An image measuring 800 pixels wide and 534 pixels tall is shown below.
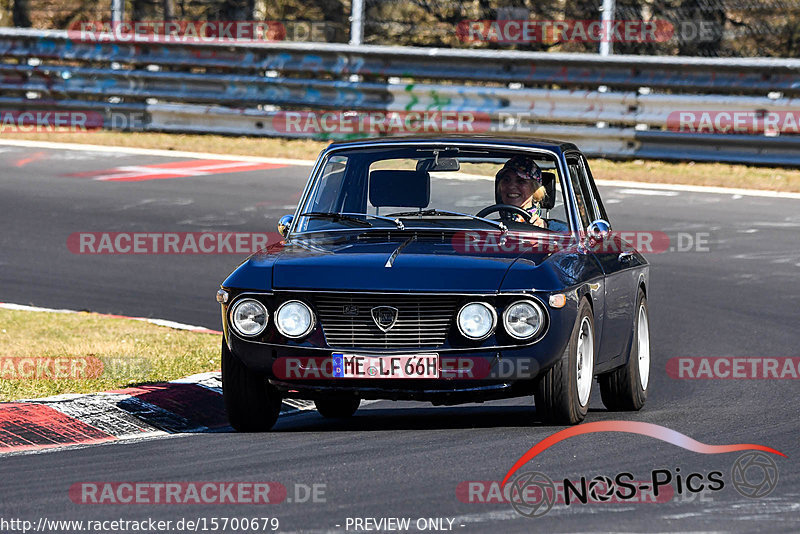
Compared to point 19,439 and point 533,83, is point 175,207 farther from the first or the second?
point 19,439

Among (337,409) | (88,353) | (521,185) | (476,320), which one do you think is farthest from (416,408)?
(88,353)

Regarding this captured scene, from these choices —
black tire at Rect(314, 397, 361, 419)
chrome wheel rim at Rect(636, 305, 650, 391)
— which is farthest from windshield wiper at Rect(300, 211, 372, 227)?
chrome wheel rim at Rect(636, 305, 650, 391)

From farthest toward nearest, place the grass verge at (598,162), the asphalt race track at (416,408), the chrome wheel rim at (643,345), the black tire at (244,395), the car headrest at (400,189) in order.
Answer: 1. the grass verge at (598,162)
2. the chrome wheel rim at (643,345)
3. the car headrest at (400,189)
4. the black tire at (244,395)
5. the asphalt race track at (416,408)

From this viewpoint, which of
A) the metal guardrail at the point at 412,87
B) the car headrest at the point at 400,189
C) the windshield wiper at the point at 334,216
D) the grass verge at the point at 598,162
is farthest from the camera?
the metal guardrail at the point at 412,87

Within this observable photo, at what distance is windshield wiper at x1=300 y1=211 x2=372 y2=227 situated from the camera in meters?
7.95

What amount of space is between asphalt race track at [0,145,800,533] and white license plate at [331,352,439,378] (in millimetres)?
315

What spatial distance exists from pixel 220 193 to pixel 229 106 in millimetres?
3749

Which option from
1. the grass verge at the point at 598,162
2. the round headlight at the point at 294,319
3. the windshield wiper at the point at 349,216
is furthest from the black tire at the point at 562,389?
the grass verge at the point at 598,162

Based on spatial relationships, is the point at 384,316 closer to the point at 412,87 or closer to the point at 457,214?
the point at 457,214

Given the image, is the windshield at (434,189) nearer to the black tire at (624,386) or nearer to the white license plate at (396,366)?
the black tire at (624,386)

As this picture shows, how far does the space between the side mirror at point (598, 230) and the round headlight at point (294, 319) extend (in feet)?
6.40

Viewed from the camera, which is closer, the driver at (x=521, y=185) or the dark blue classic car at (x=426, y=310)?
the dark blue classic car at (x=426, y=310)

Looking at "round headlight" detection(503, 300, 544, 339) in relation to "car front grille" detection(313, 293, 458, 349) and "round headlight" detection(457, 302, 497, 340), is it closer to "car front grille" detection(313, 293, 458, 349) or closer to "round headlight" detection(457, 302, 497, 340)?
"round headlight" detection(457, 302, 497, 340)

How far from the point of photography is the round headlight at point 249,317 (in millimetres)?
7034
